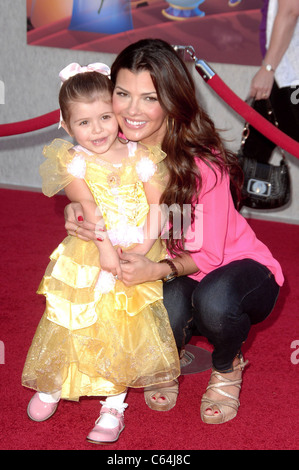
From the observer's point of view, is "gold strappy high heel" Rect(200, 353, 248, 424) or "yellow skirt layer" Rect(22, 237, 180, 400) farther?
"gold strappy high heel" Rect(200, 353, 248, 424)

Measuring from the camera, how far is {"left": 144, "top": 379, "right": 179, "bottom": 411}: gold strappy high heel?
2012mm

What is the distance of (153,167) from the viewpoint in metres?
1.90

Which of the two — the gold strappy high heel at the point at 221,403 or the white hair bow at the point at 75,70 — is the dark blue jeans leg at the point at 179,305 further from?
the white hair bow at the point at 75,70

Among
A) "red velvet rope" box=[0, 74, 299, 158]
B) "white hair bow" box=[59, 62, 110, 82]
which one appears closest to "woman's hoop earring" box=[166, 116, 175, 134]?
"white hair bow" box=[59, 62, 110, 82]


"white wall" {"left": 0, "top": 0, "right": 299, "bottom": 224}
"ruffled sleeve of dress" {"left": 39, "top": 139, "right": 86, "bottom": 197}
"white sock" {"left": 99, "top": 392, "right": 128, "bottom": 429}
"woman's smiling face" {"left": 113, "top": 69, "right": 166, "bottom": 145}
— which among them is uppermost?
"woman's smiling face" {"left": 113, "top": 69, "right": 166, "bottom": 145}

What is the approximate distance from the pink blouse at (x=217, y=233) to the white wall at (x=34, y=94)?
1.88 meters

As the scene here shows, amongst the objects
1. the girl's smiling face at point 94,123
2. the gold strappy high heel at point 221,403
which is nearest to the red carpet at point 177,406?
the gold strappy high heel at point 221,403

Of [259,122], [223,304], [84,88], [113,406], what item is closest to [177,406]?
[113,406]

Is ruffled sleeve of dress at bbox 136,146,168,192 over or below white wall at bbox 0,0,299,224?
over

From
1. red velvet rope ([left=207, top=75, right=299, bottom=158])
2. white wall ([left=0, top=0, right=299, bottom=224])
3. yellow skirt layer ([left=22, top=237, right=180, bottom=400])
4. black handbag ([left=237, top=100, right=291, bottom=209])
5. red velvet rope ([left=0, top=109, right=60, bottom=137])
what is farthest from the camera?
white wall ([left=0, top=0, right=299, bottom=224])

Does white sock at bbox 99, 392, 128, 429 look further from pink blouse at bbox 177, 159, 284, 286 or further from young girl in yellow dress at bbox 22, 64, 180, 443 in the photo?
pink blouse at bbox 177, 159, 284, 286

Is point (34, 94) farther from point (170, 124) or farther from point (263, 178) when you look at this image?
point (170, 124)

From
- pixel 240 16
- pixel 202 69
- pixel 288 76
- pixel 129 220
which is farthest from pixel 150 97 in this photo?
pixel 240 16

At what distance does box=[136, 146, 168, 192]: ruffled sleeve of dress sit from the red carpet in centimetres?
69
